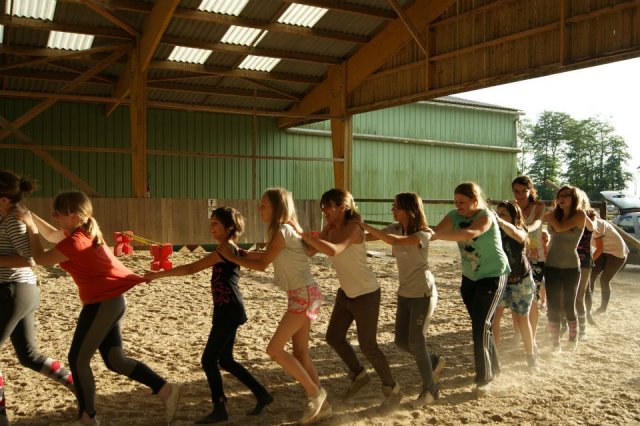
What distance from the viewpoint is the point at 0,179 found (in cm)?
390

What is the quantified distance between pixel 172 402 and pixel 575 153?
194ft

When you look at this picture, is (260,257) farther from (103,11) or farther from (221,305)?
(103,11)

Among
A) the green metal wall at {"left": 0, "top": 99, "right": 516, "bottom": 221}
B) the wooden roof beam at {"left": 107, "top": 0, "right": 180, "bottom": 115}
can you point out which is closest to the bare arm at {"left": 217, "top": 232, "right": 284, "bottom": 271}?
the wooden roof beam at {"left": 107, "top": 0, "right": 180, "bottom": 115}

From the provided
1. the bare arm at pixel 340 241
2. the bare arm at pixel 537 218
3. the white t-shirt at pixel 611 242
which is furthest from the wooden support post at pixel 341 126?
the bare arm at pixel 340 241

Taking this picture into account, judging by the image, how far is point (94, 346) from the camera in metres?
3.73

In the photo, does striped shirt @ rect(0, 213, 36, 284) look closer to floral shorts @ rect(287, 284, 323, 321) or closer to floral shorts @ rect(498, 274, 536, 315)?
floral shorts @ rect(287, 284, 323, 321)

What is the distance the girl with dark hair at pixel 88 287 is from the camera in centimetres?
372

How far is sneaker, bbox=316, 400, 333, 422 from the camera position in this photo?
164 inches

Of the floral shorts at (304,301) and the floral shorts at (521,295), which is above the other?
the floral shorts at (304,301)

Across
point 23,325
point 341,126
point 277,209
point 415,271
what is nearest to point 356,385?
point 415,271

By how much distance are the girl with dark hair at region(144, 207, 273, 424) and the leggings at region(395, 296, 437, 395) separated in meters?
1.17

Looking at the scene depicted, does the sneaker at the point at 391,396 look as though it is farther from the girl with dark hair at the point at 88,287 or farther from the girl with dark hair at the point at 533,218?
the girl with dark hair at the point at 533,218

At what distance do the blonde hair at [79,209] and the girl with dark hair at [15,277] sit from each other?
28cm

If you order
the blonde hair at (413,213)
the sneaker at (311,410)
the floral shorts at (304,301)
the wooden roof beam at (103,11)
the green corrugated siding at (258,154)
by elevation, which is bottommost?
the sneaker at (311,410)
